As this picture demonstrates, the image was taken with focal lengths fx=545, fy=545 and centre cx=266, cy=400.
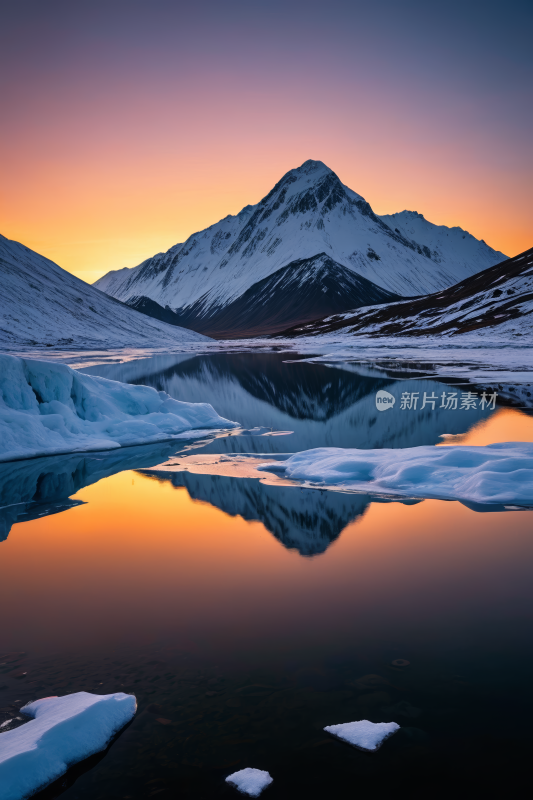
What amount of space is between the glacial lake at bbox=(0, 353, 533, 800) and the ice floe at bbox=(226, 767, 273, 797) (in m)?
0.09

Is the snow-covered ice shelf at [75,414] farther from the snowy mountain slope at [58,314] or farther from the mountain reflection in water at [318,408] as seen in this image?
the snowy mountain slope at [58,314]

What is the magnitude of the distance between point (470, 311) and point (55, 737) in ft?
371

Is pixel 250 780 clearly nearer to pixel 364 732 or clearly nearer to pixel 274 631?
pixel 364 732

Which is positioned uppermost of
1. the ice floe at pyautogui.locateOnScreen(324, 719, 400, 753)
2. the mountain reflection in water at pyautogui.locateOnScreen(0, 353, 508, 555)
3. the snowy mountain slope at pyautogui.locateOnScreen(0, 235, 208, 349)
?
the snowy mountain slope at pyautogui.locateOnScreen(0, 235, 208, 349)

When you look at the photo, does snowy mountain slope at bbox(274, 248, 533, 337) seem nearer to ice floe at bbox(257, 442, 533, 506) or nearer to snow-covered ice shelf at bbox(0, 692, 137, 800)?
ice floe at bbox(257, 442, 533, 506)

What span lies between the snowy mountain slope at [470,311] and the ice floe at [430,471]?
7297cm

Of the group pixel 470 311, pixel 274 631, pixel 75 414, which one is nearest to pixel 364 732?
pixel 274 631

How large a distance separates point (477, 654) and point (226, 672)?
2.75 meters

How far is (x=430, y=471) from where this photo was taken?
1296 cm

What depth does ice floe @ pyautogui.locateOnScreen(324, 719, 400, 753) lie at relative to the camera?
4793 millimetres

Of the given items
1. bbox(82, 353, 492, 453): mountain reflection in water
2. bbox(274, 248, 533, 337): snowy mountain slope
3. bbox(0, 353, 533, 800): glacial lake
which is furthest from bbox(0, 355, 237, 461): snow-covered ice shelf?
bbox(274, 248, 533, 337): snowy mountain slope

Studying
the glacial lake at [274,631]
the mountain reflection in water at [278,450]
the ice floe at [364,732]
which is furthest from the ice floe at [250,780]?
the mountain reflection in water at [278,450]

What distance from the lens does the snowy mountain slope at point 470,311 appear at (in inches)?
3607

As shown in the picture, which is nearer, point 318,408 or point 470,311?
point 318,408
